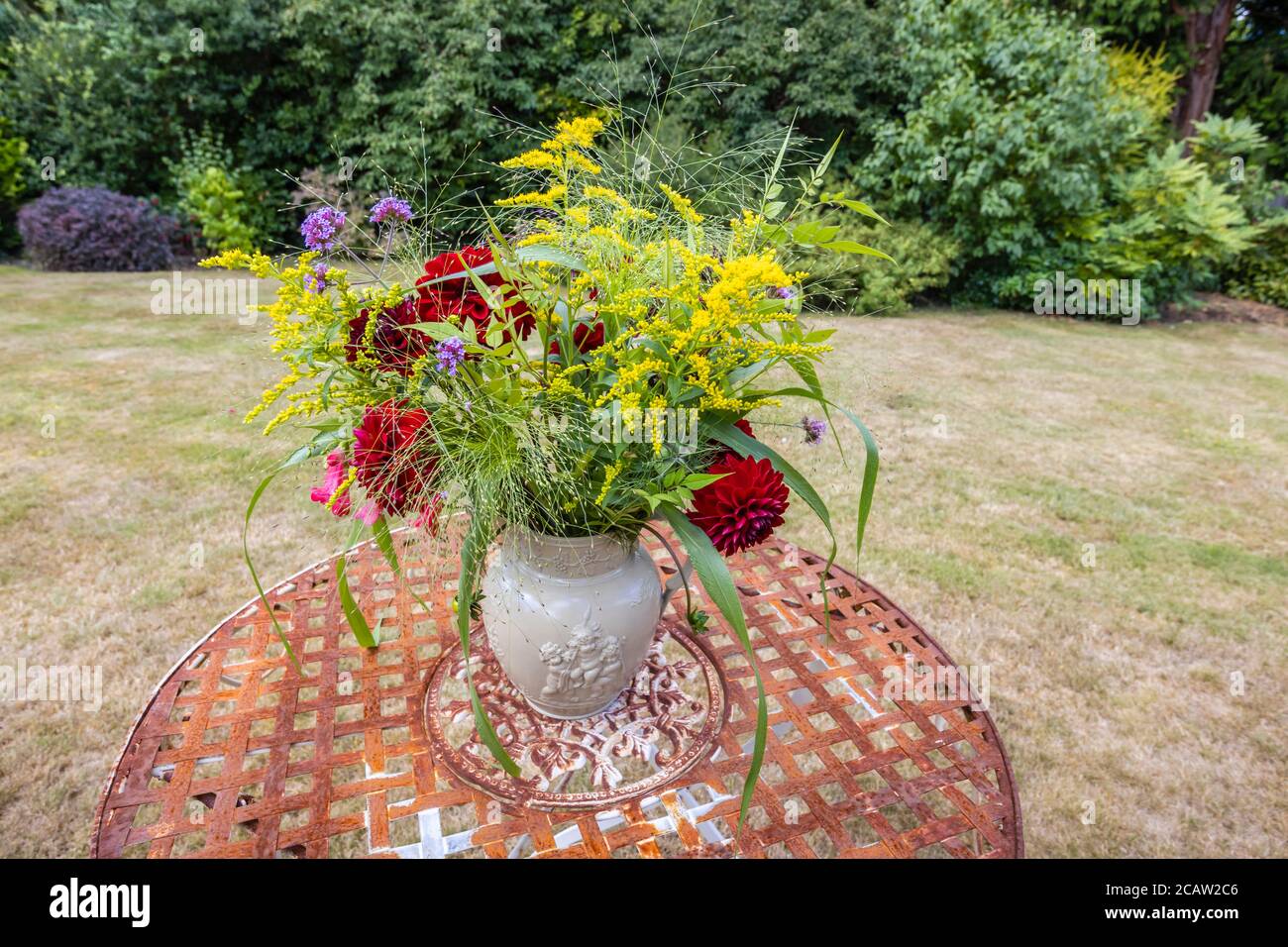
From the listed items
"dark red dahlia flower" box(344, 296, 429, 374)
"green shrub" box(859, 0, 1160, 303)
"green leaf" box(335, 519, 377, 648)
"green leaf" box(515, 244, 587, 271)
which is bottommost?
"green leaf" box(335, 519, 377, 648)

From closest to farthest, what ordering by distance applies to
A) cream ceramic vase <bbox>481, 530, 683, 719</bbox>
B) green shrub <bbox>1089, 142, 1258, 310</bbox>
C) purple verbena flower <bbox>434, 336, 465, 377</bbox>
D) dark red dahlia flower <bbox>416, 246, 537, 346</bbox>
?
1. purple verbena flower <bbox>434, 336, 465, 377</bbox>
2. dark red dahlia flower <bbox>416, 246, 537, 346</bbox>
3. cream ceramic vase <bbox>481, 530, 683, 719</bbox>
4. green shrub <bbox>1089, 142, 1258, 310</bbox>

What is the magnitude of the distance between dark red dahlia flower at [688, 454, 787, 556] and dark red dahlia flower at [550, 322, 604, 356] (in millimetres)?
275

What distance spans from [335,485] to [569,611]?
1.31 ft

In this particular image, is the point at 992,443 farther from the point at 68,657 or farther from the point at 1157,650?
the point at 68,657

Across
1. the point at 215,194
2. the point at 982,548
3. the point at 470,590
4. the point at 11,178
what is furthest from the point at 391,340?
the point at 11,178

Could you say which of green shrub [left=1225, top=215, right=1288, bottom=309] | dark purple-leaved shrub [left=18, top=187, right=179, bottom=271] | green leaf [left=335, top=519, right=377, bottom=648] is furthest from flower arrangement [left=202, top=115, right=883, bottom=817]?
green shrub [left=1225, top=215, right=1288, bottom=309]

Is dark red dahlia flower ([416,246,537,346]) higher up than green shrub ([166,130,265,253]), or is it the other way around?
green shrub ([166,130,265,253])

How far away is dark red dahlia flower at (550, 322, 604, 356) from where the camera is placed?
1073mm

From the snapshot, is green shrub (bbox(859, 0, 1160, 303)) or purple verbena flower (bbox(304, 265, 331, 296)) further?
green shrub (bbox(859, 0, 1160, 303))

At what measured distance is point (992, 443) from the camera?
161 inches

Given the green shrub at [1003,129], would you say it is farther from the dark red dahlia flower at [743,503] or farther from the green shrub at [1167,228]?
the dark red dahlia flower at [743,503]

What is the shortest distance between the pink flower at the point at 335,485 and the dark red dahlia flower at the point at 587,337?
1.18 feet

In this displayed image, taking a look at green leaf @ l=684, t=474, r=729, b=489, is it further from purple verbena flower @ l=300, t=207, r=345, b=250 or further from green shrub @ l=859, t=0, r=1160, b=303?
green shrub @ l=859, t=0, r=1160, b=303

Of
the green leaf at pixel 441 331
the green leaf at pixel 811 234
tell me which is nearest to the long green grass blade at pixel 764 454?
the green leaf at pixel 811 234
